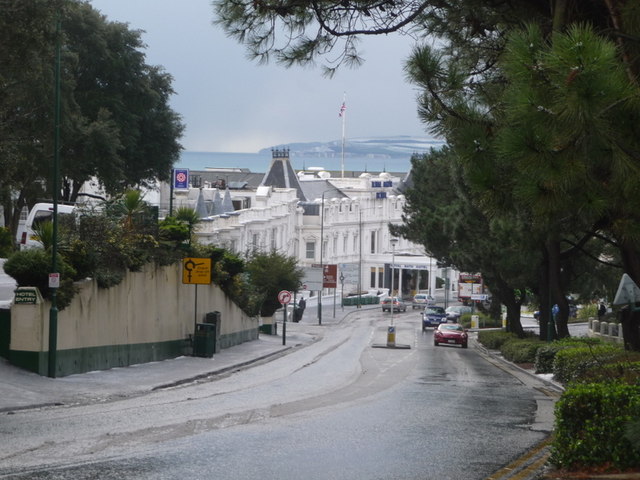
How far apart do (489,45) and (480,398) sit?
10757 mm

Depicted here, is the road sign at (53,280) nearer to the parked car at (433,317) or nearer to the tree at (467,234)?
the tree at (467,234)

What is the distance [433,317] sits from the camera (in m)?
75.0

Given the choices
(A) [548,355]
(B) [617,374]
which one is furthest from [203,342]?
(B) [617,374]

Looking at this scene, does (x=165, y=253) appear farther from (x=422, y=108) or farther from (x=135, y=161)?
(x=135, y=161)

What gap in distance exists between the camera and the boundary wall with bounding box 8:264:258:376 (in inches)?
1025

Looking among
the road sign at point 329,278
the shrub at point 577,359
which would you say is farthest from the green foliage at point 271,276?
the shrub at point 577,359

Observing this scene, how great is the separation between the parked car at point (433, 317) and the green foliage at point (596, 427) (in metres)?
60.7

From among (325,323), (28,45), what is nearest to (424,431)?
(28,45)

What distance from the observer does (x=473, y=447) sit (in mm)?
15703

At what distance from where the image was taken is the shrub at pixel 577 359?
939 inches

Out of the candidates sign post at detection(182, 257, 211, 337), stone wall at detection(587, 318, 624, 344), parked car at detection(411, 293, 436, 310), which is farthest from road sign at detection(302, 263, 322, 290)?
sign post at detection(182, 257, 211, 337)

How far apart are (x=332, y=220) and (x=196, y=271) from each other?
2983 inches

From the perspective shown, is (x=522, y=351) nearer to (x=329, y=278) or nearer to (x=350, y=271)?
(x=329, y=278)

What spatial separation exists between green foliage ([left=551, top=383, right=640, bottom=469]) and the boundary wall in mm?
16284
